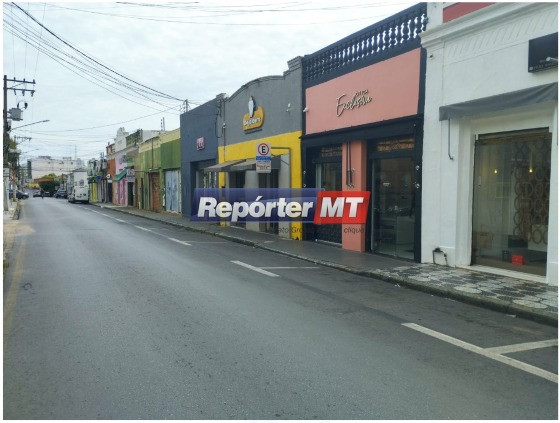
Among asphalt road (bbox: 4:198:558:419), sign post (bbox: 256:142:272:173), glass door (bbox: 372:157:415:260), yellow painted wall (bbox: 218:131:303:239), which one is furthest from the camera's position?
yellow painted wall (bbox: 218:131:303:239)

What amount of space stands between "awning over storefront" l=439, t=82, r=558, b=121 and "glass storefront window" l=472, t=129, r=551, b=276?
25.4 inches

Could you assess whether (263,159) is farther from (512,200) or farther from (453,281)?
(453,281)

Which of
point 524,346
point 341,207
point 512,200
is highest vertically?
point 512,200

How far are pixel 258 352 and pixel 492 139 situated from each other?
6927 millimetres

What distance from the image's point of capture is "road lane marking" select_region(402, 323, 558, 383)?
14.8 ft

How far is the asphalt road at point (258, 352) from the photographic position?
3.81 metres

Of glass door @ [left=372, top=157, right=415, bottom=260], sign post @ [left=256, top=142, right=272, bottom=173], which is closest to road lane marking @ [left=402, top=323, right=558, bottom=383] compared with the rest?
glass door @ [left=372, top=157, right=415, bottom=260]

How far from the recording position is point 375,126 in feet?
39.5

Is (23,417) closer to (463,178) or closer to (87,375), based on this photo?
(87,375)

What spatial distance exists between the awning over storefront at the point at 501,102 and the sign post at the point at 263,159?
21.7 feet

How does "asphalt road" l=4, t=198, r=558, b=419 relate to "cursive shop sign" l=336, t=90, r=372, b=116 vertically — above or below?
below

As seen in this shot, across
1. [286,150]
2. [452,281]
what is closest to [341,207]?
[286,150]

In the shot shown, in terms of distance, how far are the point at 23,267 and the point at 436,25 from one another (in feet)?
34.0

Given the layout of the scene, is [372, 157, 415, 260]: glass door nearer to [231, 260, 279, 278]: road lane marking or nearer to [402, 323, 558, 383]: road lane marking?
[231, 260, 279, 278]: road lane marking
